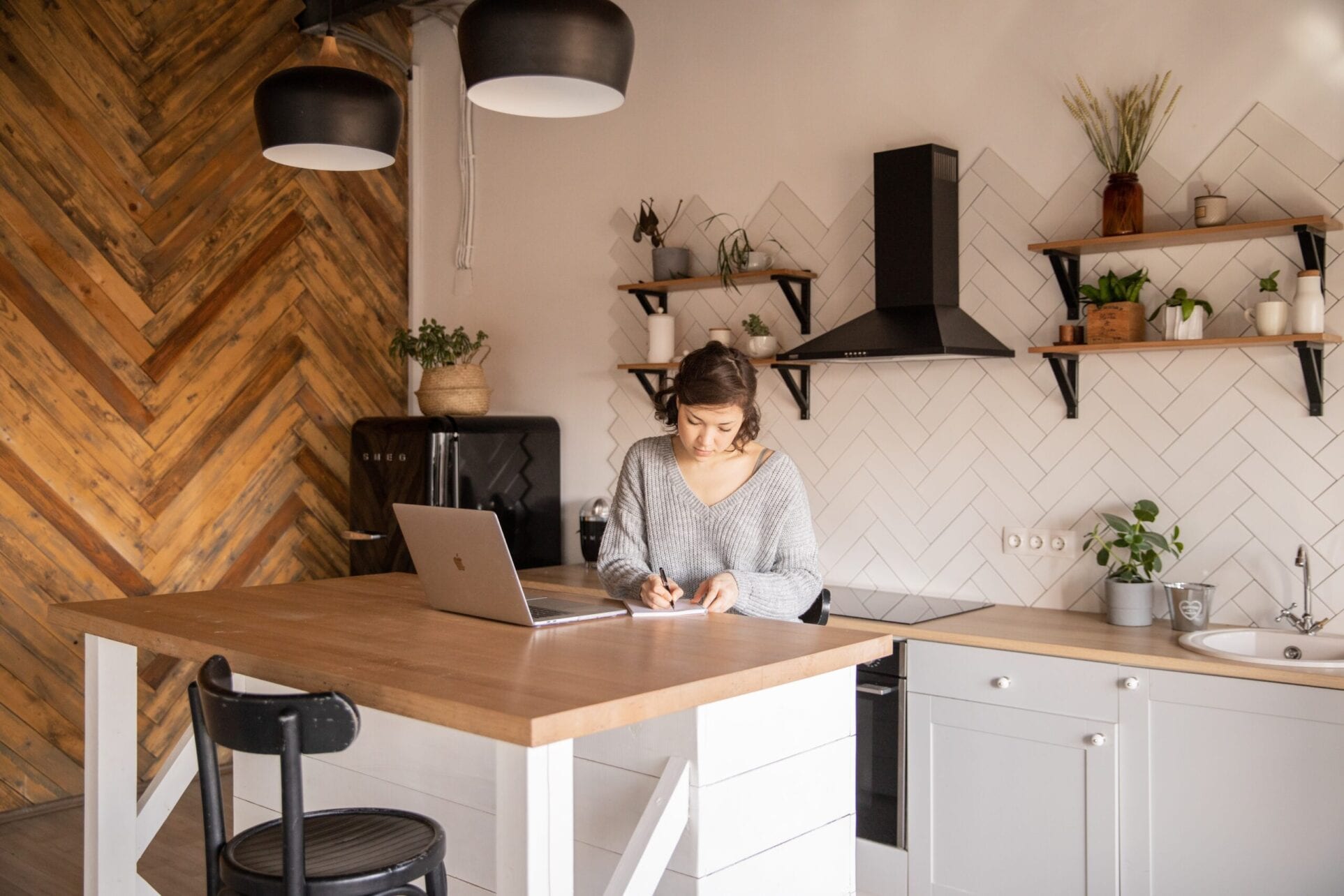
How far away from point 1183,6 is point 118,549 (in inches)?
156

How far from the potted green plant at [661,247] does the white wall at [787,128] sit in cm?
8

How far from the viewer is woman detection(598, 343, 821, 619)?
2.79 metres

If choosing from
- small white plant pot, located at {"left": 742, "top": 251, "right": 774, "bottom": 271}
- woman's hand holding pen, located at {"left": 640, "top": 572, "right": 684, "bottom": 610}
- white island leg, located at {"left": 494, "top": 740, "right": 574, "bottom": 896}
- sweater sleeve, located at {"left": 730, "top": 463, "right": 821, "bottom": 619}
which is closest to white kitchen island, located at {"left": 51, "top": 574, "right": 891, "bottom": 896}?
white island leg, located at {"left": 494, "top": 740, "right": 574, "bottom": 896}

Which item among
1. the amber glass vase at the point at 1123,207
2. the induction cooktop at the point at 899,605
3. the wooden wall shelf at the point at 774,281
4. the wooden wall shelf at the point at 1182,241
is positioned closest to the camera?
the wooden wall shelf at the point at 1182,241

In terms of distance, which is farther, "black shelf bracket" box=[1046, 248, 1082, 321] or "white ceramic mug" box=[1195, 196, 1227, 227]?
"black shelf bracket" box=[1046, 248, 1082, 321]

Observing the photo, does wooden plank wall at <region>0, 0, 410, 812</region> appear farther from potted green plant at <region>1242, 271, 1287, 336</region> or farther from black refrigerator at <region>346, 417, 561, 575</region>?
potted green plant at <region>1242, 271, 1287, 336</region>

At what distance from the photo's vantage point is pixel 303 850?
69.6 inches

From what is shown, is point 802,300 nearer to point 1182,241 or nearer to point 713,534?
point 1182,241

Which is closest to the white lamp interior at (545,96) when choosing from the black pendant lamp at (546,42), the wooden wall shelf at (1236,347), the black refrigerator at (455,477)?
the black pendant lamp at (546,42)

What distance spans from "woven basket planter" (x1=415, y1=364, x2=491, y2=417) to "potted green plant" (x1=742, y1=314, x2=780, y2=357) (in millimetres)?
1269

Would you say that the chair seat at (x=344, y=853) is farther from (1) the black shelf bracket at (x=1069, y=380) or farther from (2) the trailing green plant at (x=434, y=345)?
(2) the trailing green plant at (x=434, y=345)

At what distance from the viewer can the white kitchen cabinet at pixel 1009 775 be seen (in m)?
2.91

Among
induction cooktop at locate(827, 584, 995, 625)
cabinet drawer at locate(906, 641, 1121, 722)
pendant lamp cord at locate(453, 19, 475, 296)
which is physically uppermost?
pendant lamp cord at locate(453, 19, 475, 296)

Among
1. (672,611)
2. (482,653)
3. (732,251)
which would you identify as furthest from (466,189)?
(482,653)
